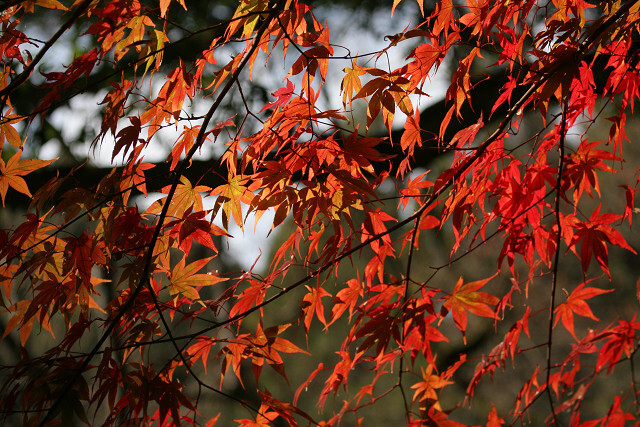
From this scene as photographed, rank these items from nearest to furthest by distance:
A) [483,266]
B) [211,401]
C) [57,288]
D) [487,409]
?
[57,288] < [487,409] < [483,266] < [211,401]

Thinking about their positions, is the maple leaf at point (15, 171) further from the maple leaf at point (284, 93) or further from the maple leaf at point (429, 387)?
the maple leaf at point (429, 387)

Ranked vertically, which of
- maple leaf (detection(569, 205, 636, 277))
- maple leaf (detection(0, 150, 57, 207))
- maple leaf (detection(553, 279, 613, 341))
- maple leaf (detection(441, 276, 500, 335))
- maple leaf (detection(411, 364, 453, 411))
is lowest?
maple leaf (detection(411, 364, 453, 411))

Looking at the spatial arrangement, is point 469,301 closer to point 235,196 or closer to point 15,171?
point 235,196

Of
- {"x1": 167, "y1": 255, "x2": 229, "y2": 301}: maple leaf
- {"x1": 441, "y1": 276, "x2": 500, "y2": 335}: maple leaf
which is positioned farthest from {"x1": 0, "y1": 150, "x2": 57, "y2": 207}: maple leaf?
{"x1": 441, "y1": 276, "x2": 500, "y2": 335}: maple leaf

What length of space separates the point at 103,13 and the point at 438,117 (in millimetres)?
2204

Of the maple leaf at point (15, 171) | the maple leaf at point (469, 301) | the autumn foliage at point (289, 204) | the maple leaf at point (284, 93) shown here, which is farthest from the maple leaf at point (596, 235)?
the maple leaf at point (15, 171)

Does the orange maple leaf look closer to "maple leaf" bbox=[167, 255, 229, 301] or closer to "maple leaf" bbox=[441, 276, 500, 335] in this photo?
"maple leaf" bbox=[441, 276, 500, 335]

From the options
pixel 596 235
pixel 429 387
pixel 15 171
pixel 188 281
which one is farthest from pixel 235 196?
pixel 596 235

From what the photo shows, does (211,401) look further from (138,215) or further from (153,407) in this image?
(138,215)

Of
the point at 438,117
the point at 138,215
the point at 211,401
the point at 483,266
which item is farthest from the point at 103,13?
the point at 211,401

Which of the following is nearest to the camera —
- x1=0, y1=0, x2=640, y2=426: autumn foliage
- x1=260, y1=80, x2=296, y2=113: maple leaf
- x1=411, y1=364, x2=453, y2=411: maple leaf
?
x1=0, y1=0, x2=640, y2=426: autumn foliage

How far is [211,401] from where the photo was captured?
10.7 ft

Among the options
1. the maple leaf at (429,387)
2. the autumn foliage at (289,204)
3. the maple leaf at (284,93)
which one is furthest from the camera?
the maple leaf at (429,387)

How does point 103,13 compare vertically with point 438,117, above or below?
below
